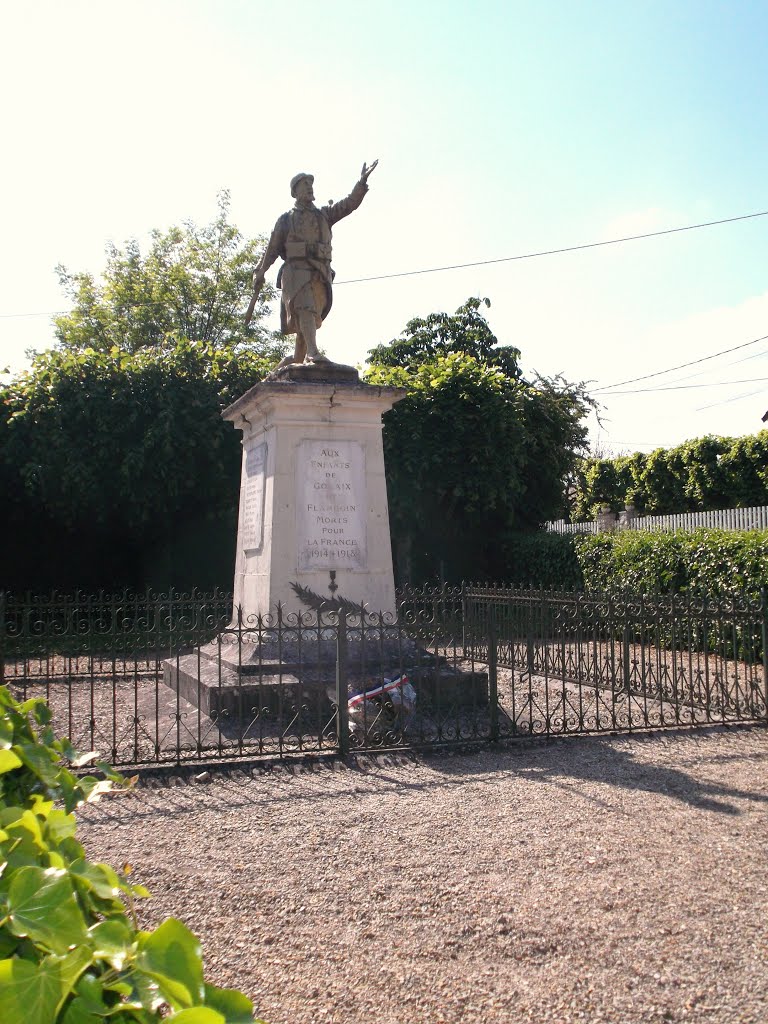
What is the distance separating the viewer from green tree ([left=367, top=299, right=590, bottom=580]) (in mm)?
16703

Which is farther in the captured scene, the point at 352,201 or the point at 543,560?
the point at 543,560

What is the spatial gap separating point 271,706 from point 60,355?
11.9m

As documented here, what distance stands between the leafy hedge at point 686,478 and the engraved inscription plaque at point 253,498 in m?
17.1

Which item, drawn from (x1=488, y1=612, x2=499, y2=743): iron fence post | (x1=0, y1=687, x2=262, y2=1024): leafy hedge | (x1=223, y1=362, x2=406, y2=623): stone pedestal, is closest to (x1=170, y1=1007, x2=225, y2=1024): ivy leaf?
(x1=0, y1=687, x2=262, y2=1024): leafy hedge

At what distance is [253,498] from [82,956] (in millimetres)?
8549

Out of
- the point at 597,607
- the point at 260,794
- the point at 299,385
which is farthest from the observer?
the point at 299,385

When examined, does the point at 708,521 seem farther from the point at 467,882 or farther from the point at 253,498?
the point at 467,882

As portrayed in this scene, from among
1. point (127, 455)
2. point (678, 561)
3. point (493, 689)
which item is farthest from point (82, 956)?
point (127, 455)

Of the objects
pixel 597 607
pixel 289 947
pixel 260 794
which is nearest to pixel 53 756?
pixel 289 947

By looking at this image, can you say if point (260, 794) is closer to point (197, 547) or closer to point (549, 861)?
point (549, 861)

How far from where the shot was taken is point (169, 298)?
33.1 meters

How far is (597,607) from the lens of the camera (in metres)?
7.90

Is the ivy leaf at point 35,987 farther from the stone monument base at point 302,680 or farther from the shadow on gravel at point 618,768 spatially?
the stone monument base at point 302,680

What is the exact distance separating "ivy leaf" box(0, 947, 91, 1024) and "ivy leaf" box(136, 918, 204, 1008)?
0.09 m
